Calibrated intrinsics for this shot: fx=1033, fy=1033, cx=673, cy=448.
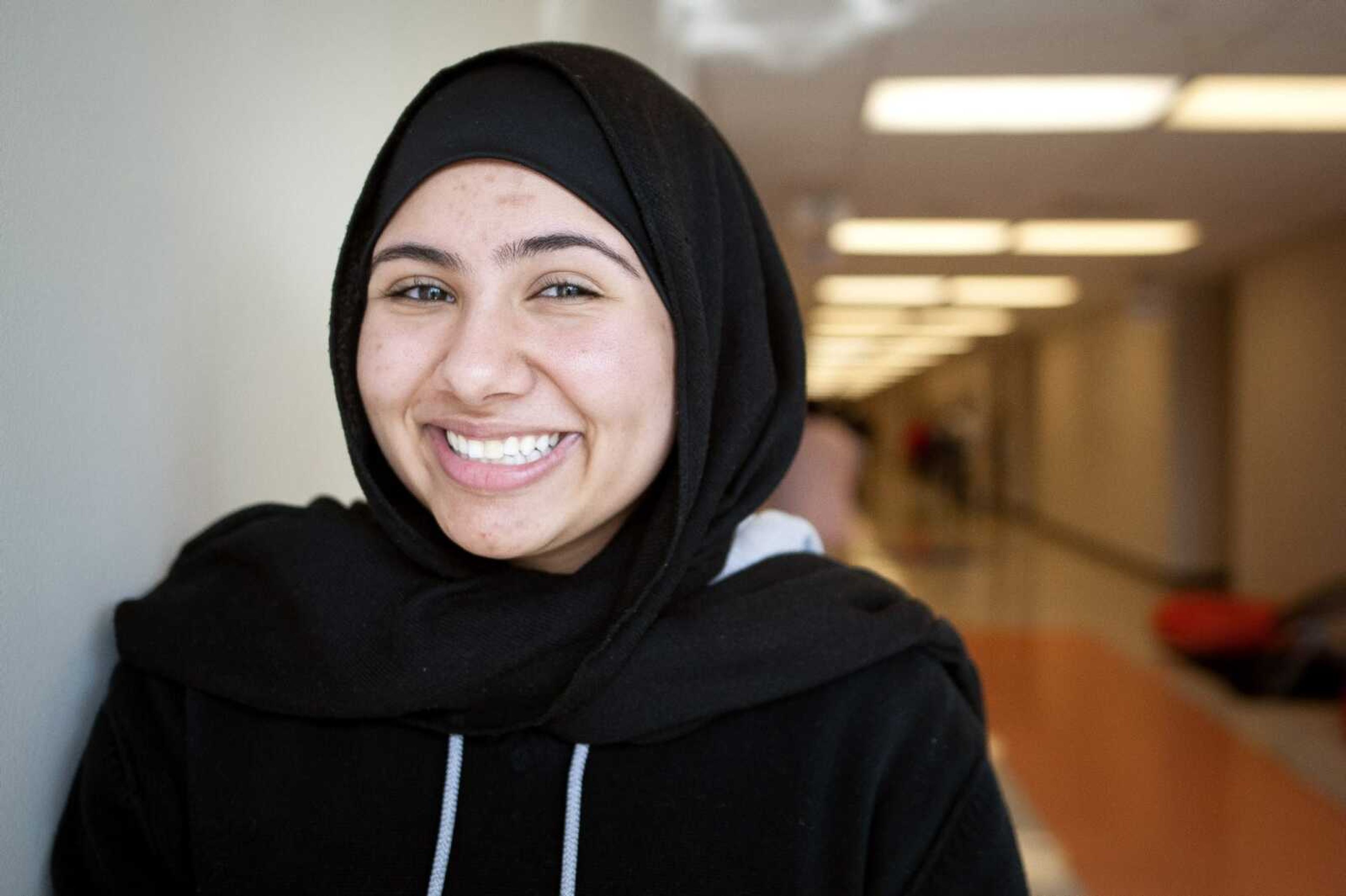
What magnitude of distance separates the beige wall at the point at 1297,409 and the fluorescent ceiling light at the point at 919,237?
5.10 ft

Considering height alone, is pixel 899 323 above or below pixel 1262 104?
above

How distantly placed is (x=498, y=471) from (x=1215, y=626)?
636cm

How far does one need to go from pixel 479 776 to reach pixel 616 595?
0.18 metres

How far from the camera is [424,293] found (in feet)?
2.64

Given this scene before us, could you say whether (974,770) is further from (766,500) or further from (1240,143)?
(1240,143)

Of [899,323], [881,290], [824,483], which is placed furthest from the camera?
[899,323]

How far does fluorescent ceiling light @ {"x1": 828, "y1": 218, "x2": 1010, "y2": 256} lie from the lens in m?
6.64

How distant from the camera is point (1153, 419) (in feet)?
32.3

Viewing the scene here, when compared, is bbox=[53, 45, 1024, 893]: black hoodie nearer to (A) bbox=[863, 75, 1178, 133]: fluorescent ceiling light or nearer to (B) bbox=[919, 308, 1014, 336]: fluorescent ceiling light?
(A) bbox=[863, 75, 1178, 133]: fluorescent ceiling light

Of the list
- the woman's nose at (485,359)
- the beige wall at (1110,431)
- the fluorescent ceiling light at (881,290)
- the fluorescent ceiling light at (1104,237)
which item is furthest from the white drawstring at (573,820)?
the beige wall at (1110,431)

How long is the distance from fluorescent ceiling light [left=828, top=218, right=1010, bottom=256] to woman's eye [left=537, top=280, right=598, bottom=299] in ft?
19.4

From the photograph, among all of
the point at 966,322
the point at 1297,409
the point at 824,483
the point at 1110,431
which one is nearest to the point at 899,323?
the point at 966,322

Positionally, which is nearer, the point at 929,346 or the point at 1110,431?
the point at 1110,431

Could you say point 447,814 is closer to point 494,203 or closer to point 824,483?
point 494,203
